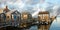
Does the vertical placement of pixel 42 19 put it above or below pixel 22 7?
below

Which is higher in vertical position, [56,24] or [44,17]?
[44,17]

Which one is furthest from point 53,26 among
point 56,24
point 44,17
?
point 44,17

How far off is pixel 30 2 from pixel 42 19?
320 millimetres

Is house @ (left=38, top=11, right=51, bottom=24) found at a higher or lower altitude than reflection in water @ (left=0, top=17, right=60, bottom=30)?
higher

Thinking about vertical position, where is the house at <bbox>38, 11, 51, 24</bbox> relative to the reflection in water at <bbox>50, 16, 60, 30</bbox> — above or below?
above

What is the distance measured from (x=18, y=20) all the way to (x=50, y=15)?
493 millimetres

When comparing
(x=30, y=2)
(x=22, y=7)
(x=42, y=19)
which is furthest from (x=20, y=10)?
(x=42, y=19)

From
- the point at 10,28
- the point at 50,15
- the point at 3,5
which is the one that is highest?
the point at 3,5

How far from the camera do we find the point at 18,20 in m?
2.22

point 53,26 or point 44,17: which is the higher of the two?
point 44,17

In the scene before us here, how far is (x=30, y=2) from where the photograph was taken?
7.30 ft

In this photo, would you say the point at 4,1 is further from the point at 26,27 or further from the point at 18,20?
the point at 26,27

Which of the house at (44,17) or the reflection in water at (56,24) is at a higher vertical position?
the house at (44,17)

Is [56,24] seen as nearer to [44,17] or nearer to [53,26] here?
[53,26]
